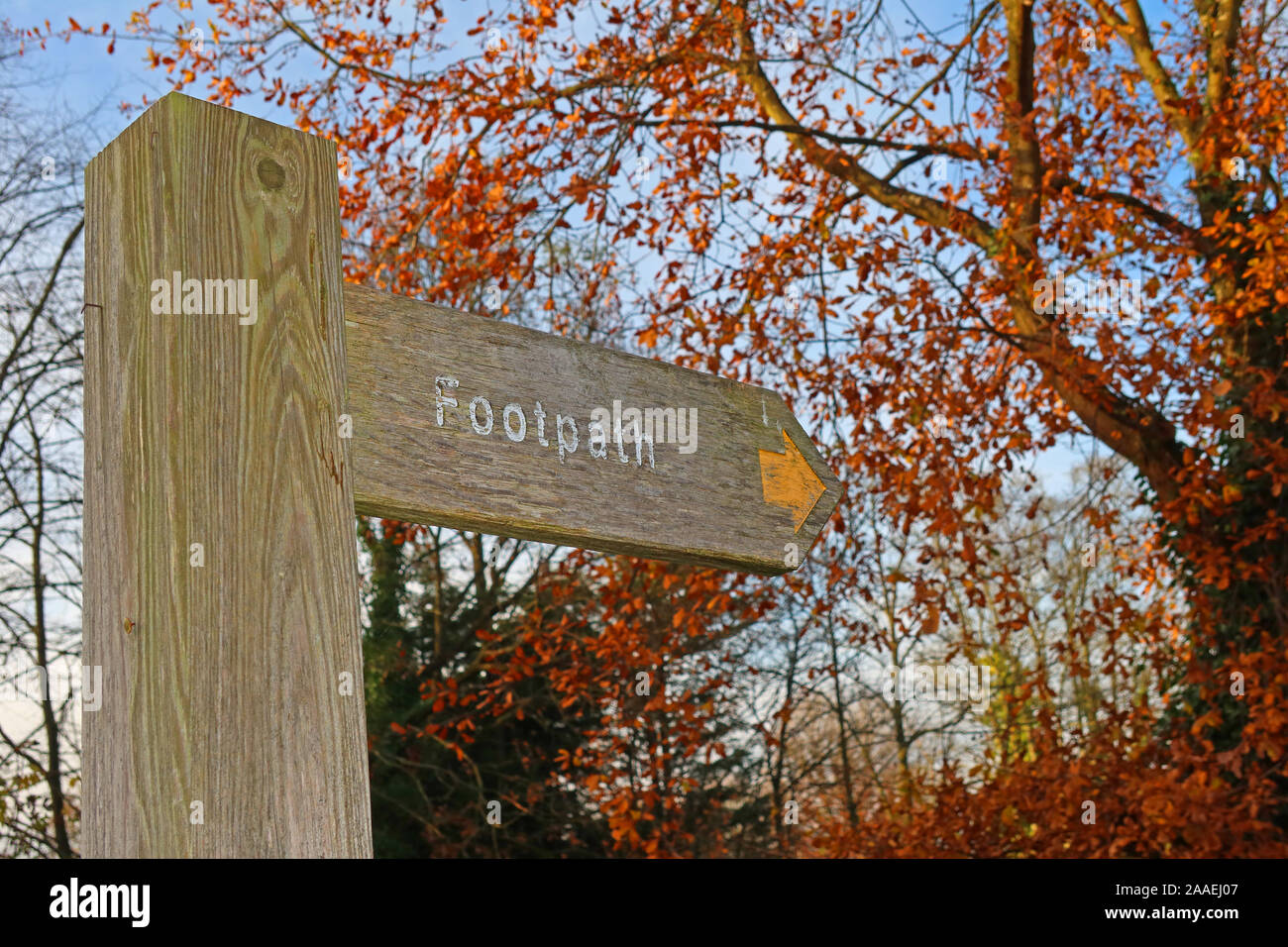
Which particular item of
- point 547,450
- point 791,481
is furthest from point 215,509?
point 791,481

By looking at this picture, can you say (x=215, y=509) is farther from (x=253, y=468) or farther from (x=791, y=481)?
(x=791, y=481)

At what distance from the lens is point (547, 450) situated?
1.70 metres

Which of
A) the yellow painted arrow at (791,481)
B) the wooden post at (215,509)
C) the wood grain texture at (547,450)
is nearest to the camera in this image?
the wooden post at (215,509)

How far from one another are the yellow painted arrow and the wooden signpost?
0.39 m

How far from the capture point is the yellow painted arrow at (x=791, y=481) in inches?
79.4

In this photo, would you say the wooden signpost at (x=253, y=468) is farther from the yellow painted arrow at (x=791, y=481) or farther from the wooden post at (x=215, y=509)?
the yellow painted arrow at (x=791, y=481)

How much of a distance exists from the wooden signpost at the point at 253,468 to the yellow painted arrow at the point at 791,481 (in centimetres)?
39

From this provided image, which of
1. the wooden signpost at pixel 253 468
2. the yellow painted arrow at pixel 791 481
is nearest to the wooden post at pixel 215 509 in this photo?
the wooden signpost at pixel 253 468

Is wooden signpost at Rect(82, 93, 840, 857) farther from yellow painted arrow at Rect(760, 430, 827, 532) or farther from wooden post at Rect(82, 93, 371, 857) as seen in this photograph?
yellow painted arrow at Rect(760, 430, 827, 532)
